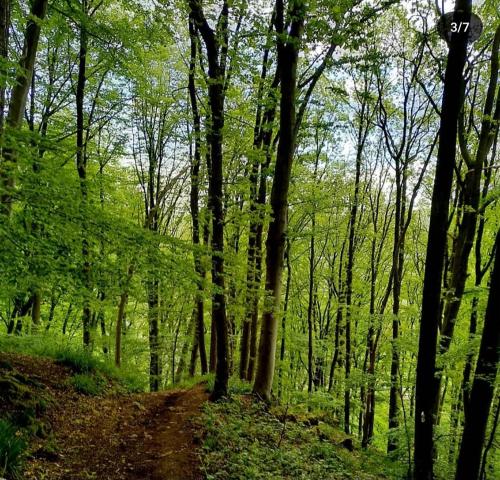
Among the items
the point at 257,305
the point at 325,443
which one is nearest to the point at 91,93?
the point at 257,305

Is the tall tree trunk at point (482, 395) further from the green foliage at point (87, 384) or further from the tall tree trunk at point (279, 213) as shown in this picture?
the green foliage at point (87, 384)

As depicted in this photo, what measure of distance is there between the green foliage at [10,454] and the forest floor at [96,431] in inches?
6.3

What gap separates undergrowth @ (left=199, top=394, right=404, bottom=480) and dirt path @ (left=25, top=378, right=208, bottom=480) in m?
0.36

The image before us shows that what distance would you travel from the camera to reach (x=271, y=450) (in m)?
6.14

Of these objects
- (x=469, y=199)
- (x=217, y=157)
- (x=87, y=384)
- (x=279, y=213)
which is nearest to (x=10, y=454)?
(x=87, y=384)

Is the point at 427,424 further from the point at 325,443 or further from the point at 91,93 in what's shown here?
the point at 91,93

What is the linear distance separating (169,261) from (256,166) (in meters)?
→ 6.46

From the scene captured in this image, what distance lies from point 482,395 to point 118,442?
5.07 meters

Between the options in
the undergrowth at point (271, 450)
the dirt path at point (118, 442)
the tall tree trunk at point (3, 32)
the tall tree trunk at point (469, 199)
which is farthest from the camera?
the tall tree trunk at point (469, 199)

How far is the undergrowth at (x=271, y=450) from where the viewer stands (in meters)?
5.17

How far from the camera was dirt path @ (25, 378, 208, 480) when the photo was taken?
453 cm

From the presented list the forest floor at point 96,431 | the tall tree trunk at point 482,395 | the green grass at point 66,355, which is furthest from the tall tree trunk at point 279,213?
the tall tree trunk at point 482,395

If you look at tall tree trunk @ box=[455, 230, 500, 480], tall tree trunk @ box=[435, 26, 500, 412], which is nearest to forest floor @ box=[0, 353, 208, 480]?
tall tree trunk @ box=[455, 230, 500, 480]

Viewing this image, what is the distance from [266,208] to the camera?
7.63 m
